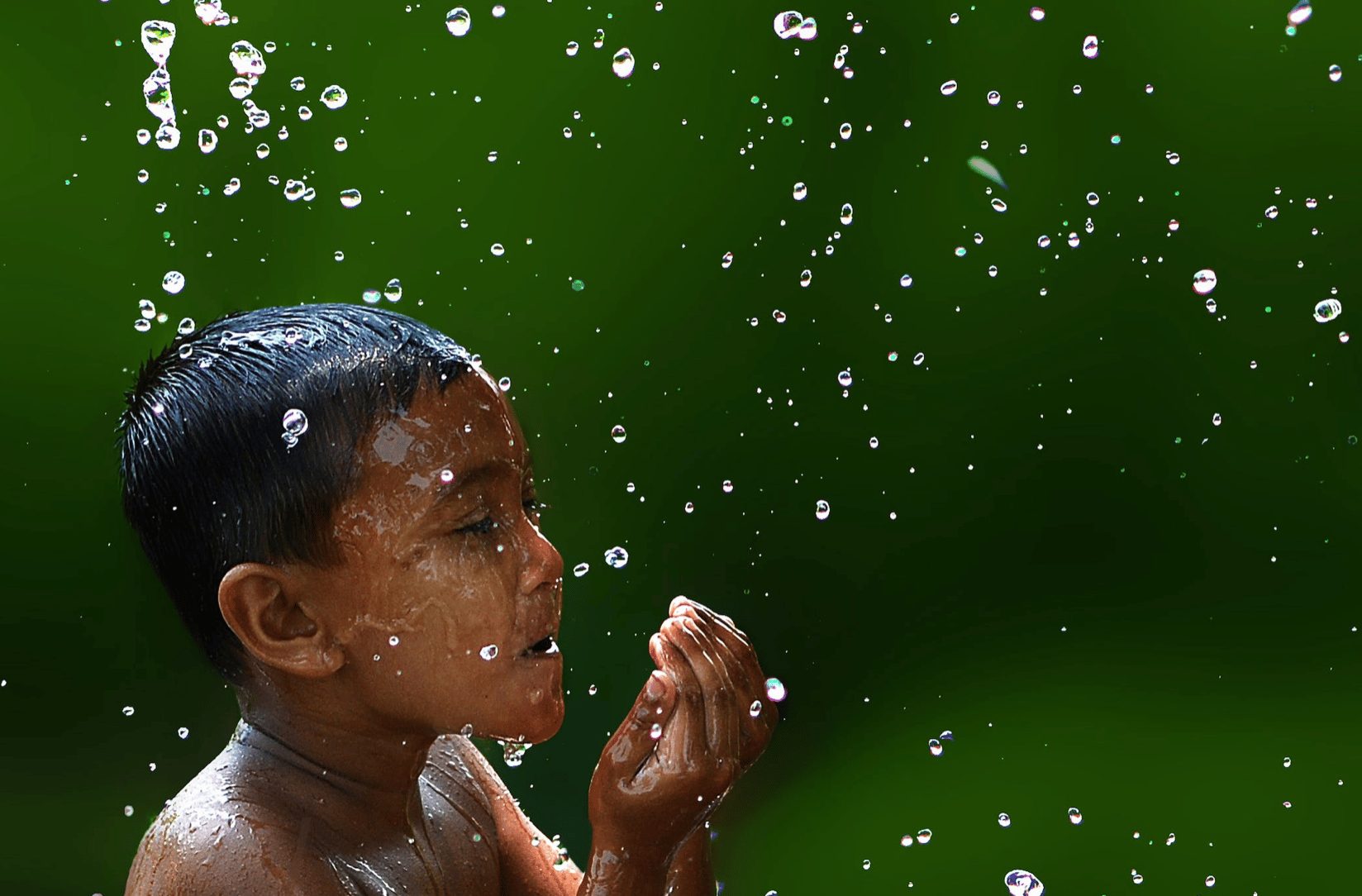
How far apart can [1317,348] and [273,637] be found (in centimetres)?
169

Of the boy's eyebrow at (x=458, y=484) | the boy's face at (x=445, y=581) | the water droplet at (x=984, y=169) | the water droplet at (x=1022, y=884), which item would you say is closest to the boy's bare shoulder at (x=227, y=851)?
the boy's face at (x=445, y=581)

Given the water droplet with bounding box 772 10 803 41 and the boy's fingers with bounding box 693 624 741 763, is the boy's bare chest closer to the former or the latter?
the boy's fingers with bounding box 693 624 741 763

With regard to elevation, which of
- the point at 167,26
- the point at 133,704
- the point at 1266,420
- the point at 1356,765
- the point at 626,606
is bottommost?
the point at 133,704

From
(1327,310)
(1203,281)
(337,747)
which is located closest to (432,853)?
(337,747)

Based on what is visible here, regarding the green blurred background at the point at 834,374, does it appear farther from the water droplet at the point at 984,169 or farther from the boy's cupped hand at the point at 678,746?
the boy's cupped hand at the point at 678,746

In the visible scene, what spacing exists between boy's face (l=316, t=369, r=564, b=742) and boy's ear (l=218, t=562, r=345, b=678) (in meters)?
0.01

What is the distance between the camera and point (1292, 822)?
2.21 m

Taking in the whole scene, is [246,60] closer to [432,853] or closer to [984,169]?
[984,169]

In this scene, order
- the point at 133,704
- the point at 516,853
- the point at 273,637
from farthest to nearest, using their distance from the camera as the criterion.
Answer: the point at 133,704
the point at 516,853
the point at 273,637

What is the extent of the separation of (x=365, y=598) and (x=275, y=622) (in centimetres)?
6

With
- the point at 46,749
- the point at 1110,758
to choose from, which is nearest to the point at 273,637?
the point at 46,749

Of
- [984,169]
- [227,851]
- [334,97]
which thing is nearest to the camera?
[227,851]

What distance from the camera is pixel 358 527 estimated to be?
3.30 feet

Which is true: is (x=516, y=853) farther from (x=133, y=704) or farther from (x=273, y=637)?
(x=133, y=704)
